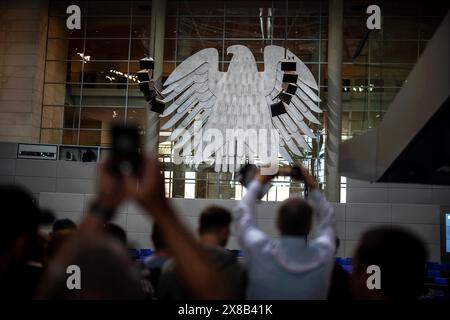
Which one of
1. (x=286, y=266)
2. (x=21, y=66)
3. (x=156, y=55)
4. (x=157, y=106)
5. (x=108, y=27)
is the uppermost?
(x=108, y=27)

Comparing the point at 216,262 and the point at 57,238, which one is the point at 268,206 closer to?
the point at 57,238

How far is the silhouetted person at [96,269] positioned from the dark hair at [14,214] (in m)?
0.40

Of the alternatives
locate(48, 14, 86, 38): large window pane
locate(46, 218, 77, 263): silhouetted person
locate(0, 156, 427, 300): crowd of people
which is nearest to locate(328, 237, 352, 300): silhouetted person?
locate(0, 156, 427, 300): crowd of people

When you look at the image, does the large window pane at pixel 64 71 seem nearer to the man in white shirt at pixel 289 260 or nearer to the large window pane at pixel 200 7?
the large window pane at pixel 200 7

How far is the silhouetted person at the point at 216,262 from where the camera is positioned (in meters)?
2.31

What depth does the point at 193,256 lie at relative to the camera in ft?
4.40

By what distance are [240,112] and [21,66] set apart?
25.1 feet

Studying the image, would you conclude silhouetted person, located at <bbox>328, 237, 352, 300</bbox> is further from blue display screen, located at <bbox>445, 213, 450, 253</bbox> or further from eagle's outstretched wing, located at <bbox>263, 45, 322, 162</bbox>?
eagle's outstretched wing, located at <bbox>263, 45, 322, 162</bbox>

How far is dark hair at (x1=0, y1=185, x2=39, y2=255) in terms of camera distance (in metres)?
1.66

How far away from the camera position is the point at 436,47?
338cm

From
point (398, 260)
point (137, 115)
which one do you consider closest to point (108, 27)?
point (137, 115)

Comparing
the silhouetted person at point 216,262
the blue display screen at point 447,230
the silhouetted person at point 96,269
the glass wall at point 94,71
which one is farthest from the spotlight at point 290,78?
the silhouetted person at point 96,269

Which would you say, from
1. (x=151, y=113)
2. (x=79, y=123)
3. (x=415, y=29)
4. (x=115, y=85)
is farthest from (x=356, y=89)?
(x=79, y=123)

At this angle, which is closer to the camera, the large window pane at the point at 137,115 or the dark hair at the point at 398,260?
the dark hair at the point at 398,260
